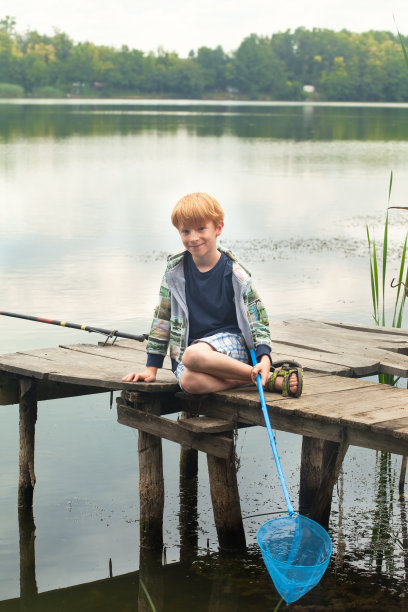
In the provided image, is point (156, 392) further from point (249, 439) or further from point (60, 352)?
point (249, 439)

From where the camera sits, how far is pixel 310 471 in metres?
6.00

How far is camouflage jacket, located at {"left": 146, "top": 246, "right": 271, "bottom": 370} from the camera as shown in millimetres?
5148

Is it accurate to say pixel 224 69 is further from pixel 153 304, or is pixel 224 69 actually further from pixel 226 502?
pixel 226 502

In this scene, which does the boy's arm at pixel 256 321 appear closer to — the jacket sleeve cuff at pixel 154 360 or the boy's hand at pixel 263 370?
the boy's hand at pixel 263 370

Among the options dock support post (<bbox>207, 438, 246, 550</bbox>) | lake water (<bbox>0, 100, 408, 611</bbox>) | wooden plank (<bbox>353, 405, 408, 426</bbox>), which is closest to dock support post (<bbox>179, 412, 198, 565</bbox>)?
lake water (<bbox>0, 100, 408, 611</bbox>)

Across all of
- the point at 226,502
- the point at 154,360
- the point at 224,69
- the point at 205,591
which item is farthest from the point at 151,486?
the point at 224,69

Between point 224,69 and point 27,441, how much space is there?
172908mm

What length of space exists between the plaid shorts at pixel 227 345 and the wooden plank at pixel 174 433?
25 cm

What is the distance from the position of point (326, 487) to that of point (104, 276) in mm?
8929

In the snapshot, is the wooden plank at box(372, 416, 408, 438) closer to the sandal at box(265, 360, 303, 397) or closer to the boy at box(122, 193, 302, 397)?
the sandal at box(265, 360, 303, 397)

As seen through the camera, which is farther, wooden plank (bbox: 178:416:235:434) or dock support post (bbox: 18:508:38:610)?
dock support post (bbox: 18:508:38:610)

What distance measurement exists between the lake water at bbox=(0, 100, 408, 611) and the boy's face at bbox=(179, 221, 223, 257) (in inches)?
67.2

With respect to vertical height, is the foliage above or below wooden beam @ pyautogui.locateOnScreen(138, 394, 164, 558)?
above

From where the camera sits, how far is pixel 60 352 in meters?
6.21
